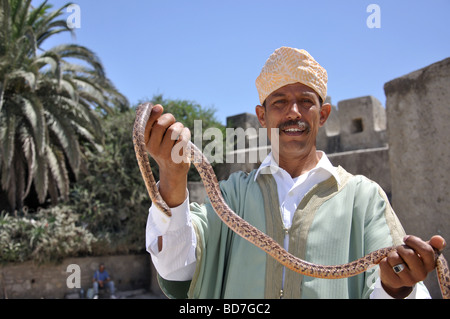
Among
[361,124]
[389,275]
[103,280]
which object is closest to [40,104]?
[103,280]

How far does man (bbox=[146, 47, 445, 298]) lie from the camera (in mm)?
1780

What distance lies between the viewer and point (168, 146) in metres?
1.73

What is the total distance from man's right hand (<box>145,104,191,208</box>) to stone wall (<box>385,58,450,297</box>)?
2916 mm

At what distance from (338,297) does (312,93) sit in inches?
42.3

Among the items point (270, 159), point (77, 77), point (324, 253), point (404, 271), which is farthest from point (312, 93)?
point (77, 77)

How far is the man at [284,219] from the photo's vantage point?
1.78 meters

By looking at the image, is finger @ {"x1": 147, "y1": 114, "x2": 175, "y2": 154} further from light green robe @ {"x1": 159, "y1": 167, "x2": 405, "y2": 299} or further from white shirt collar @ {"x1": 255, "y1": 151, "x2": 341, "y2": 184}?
white shirt collar @ {"x1": 255, "y1": 151, "x2": 341, "y2": 184}

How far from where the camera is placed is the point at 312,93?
218 centimetres

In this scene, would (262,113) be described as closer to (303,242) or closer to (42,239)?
(303,242)

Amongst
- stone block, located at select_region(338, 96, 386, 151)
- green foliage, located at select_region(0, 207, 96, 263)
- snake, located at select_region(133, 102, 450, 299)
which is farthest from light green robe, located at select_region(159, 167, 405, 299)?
green foliage, located at select_region(0, 207, 96, 263)

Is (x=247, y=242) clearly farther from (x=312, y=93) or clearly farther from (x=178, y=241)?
(x=312, y=93)

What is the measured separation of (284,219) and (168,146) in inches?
29.9

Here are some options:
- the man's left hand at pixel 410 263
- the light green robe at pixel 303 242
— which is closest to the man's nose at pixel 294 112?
the light green robe at pixel 303 242

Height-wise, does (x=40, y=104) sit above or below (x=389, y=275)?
above
